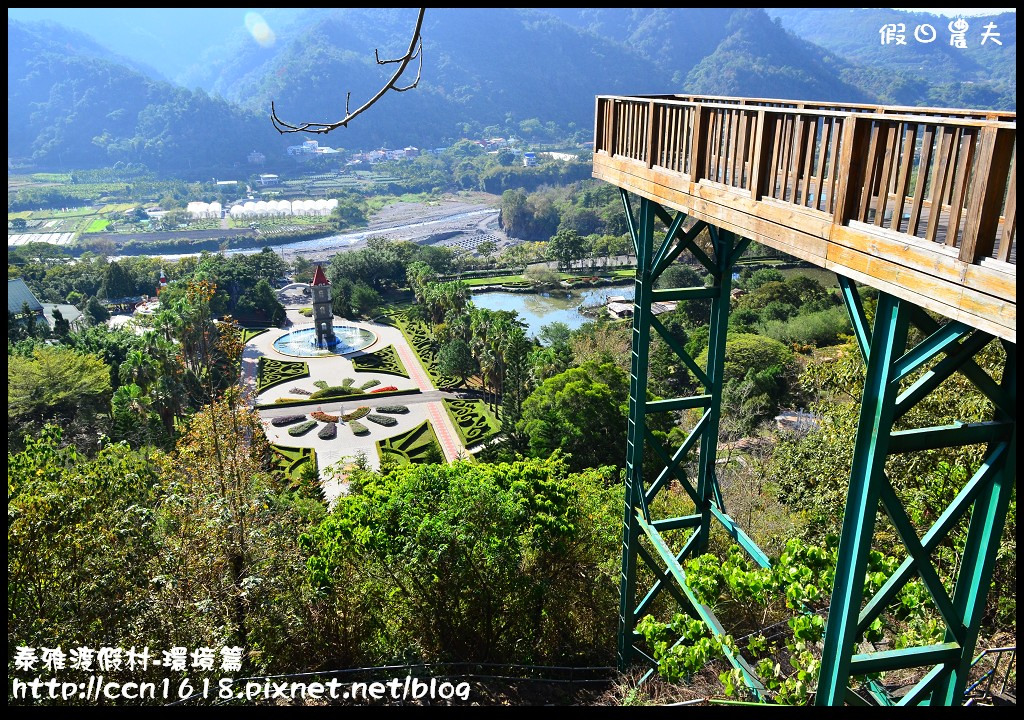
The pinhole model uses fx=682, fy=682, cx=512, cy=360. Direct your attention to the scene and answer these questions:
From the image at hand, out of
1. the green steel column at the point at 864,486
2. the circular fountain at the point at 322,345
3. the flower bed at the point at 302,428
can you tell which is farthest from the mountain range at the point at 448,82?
the green steel column at the point at 864,486

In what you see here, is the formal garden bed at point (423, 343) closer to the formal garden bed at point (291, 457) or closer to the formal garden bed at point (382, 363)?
the formal garden bed at point (382, 363)

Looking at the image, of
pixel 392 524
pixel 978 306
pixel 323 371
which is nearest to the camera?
pixel 978 306

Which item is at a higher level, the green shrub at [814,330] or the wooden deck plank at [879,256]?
the wooden deck plank at [879,256]

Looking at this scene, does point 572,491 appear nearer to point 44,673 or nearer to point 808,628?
point 808,628

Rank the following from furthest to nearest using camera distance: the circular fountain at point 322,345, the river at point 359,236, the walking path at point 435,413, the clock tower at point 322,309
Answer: the river at point 359,236
the circular fountain at point 322,345
the clock tower at point 322,309
the walking path at point 435,413

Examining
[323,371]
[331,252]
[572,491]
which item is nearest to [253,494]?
[572,491]

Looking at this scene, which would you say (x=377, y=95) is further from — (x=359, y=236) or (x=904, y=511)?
(x=359, y=236)

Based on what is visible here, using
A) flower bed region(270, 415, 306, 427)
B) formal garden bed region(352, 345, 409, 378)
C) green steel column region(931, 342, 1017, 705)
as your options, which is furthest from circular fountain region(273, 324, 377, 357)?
green steel column region(931, 342, 1017, 705)
